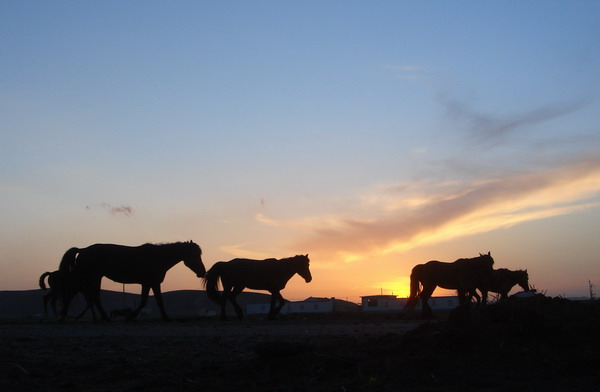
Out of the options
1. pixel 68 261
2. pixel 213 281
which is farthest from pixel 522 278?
pixel 68 261

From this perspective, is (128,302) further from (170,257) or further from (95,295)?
(95,295)

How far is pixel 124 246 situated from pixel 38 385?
16.8 m

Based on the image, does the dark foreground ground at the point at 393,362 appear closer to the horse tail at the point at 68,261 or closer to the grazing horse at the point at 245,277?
the horse tail at the point at 68,261

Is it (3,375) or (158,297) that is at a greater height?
(158,297)

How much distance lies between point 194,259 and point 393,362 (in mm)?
18328

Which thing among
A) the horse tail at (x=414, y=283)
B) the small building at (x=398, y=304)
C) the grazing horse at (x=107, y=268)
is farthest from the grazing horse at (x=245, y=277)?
the small building at (x=398, y=304)

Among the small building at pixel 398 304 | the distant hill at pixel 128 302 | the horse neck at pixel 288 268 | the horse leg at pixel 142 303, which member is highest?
the distant hill at pixel 128 302

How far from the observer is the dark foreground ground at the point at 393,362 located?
23.1ft

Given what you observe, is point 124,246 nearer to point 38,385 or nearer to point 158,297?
point 158,297

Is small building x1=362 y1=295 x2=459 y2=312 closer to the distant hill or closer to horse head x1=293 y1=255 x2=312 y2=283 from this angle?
horse head x1=293 y1=255 x2=312 y2=283

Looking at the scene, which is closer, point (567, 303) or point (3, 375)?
point (3, 375)

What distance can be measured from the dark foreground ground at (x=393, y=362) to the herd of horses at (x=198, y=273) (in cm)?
1334

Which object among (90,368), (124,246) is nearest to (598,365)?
(90,368)

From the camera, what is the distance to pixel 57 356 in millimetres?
9867
